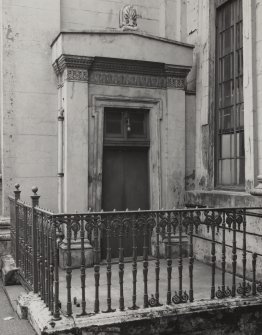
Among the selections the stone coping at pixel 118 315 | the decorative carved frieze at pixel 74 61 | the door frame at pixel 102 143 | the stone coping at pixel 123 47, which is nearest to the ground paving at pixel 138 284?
the stone coping at pixel 118 315

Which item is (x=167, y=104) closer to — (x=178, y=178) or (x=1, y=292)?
(x=178, y=178)

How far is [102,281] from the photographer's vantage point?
21.1 feet

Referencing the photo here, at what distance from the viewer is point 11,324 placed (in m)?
5.24

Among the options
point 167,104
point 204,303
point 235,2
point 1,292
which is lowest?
point 1,292

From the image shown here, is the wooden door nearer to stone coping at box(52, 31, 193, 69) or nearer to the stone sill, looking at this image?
the stone sill

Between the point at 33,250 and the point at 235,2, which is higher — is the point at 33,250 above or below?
below

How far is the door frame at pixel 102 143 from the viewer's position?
803 cm

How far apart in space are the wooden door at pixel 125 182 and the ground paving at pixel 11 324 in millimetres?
2780

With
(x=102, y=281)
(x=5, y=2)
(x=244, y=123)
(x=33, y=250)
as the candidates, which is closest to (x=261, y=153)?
(x=244, y=123)

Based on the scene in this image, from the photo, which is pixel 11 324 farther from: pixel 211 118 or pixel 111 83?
pixel 211 118

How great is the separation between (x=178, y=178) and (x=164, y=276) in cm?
246

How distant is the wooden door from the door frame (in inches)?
7.4

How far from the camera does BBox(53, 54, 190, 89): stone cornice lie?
7.79 meters

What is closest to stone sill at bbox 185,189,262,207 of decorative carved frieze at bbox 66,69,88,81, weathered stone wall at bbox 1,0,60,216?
weathered stone wall at bbox 1,0,60,216
